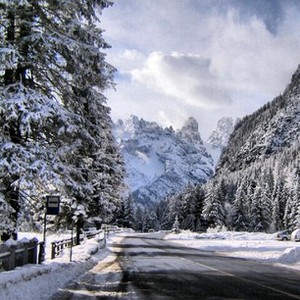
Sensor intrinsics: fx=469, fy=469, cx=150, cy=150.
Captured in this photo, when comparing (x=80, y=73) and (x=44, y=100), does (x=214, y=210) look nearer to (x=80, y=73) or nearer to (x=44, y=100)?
(x=80, y=73)

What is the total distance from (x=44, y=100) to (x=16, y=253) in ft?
15.2

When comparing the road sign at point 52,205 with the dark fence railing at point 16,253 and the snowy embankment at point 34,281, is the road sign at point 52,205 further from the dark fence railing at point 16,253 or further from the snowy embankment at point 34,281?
the snowy embankment at point 34,281

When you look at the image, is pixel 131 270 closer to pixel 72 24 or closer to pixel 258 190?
pixel 72 24

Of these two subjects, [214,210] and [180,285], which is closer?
[180,285]

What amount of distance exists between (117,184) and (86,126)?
82.4 feet

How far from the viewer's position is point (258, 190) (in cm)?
9138

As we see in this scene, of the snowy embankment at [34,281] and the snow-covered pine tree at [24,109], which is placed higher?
the snow-covered pine tree at [24,109]

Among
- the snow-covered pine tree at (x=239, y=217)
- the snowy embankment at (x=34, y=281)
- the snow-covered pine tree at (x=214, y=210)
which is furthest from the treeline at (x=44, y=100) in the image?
the snow-covered pine tree at (x=239, y=217)

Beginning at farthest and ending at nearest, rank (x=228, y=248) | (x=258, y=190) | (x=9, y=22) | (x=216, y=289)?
(x=258, y=190) → (x=228, y=248) → (x=9, y=22) → (x=216, y=289)

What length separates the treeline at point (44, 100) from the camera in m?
13.6

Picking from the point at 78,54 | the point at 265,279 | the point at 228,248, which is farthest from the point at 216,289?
the point at 228,248

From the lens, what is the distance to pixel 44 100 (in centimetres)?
1422

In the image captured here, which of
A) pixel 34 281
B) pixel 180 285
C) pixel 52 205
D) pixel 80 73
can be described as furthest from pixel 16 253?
pixel 80 73

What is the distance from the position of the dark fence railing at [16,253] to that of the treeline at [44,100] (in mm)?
603
